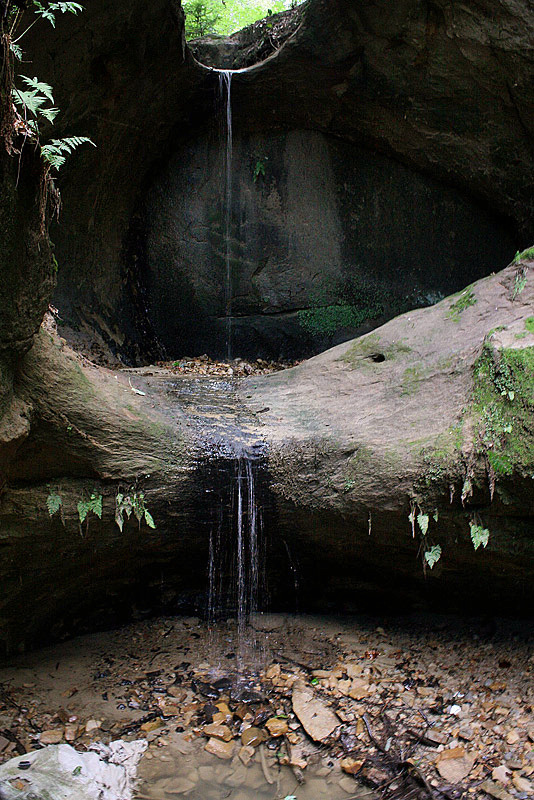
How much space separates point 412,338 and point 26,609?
4.06 metres

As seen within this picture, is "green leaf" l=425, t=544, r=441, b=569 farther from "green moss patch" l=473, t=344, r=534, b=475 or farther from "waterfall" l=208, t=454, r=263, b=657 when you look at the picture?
"waterfall" l=208, t=454, r=263, b=657

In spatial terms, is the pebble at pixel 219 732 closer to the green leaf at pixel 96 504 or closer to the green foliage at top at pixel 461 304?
the green leaf at pixel 96 504

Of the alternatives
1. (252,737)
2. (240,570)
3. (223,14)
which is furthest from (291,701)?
(223,14)

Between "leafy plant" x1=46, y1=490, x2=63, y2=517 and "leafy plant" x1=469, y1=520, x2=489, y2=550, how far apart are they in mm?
2971

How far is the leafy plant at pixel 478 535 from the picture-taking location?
4.47 m

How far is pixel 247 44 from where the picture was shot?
27.8 ft

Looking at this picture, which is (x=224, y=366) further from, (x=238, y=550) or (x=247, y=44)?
(x=247, y=44)

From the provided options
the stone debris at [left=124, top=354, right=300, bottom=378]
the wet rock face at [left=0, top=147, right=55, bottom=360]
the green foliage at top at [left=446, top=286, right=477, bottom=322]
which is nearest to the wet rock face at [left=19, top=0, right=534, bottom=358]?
the stone debris at [left=124, top=354, right=300, bottom=378]

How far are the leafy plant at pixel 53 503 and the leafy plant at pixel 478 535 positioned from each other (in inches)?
117

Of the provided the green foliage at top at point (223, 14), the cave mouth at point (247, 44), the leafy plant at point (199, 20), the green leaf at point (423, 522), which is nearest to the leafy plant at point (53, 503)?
the green leaf at point (423, 522)

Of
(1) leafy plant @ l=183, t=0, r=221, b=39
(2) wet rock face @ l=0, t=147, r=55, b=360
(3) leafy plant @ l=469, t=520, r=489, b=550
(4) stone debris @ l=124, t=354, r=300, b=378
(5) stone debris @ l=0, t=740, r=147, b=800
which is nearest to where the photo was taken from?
(2) wet rock face @ l=0, t=147, r=55, b=360

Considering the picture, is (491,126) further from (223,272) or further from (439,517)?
(439,517)

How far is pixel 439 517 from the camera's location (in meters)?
4.66

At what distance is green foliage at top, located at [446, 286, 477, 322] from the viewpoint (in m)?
5.82
